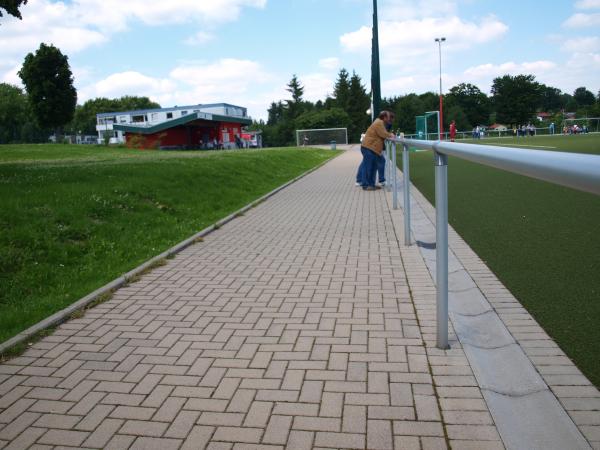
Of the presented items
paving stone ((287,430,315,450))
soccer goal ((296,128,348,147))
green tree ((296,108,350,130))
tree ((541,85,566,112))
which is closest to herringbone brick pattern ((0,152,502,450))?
paving stone ((287,430,315,450))

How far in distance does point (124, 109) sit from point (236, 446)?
121310 mm

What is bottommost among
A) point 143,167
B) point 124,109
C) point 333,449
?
point 333,449

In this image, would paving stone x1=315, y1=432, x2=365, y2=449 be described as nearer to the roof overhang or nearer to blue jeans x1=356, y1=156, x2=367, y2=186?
blue jeans x1=356, y1=156, x2=367, y2=186

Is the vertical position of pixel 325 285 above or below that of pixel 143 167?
below

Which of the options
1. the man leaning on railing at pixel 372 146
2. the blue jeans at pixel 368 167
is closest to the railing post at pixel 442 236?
the man leaning on railing at pixel 372 146

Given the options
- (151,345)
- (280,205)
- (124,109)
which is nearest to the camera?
(151,345)

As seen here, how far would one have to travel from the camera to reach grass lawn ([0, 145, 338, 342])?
17.0ft

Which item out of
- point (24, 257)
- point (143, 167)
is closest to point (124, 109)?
point (143, 167)

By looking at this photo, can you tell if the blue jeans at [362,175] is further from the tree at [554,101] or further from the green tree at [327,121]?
the tree at [554,101]

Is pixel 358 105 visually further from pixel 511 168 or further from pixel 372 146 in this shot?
pixel 511 168

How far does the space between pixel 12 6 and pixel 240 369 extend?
12217mm

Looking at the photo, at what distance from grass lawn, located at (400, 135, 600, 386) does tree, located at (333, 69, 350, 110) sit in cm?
8564

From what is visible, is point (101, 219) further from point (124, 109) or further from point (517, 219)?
point (124, 109)

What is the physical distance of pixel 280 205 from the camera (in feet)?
38.5
